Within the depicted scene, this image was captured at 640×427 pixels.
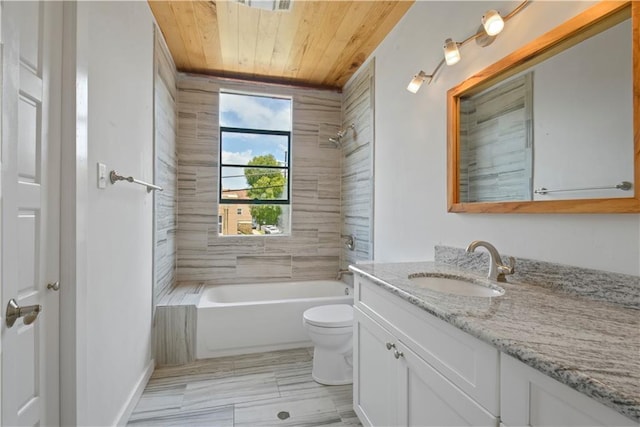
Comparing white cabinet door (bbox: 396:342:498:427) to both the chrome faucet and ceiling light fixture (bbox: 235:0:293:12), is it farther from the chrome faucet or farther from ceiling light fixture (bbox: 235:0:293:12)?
ceiling light fixture (bbox: 235:0:293:12)

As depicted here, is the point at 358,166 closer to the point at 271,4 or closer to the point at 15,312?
the point at 271,4

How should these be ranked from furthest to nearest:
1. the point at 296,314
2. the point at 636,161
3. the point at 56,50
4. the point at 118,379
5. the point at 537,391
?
the point at 296,314 < the point at 118,379 < the point at 56,50 < the point at 636,161 < the point at 537,391

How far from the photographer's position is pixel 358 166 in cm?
284

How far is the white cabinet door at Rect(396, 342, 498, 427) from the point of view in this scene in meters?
0.76

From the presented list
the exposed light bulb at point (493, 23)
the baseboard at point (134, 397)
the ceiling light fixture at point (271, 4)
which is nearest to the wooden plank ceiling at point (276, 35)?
the ceiling light fixture at point (271, 4)

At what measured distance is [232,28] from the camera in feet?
7.14

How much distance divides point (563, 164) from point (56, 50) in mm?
1869

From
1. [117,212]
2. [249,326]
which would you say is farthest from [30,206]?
[249,326]

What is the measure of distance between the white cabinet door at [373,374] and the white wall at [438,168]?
0.64m

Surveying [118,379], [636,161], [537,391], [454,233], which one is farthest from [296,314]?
[636,161]

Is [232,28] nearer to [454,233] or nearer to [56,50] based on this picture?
[56,50]

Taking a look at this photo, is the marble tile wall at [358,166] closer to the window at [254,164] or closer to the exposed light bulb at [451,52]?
the window at [254,164]

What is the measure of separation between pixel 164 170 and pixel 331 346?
190 cm

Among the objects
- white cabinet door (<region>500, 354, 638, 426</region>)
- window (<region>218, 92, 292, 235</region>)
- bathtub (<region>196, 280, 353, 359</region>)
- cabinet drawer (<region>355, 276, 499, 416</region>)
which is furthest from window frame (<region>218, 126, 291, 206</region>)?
white cabinet door (<region>500, 354, 638, 426</region>)
